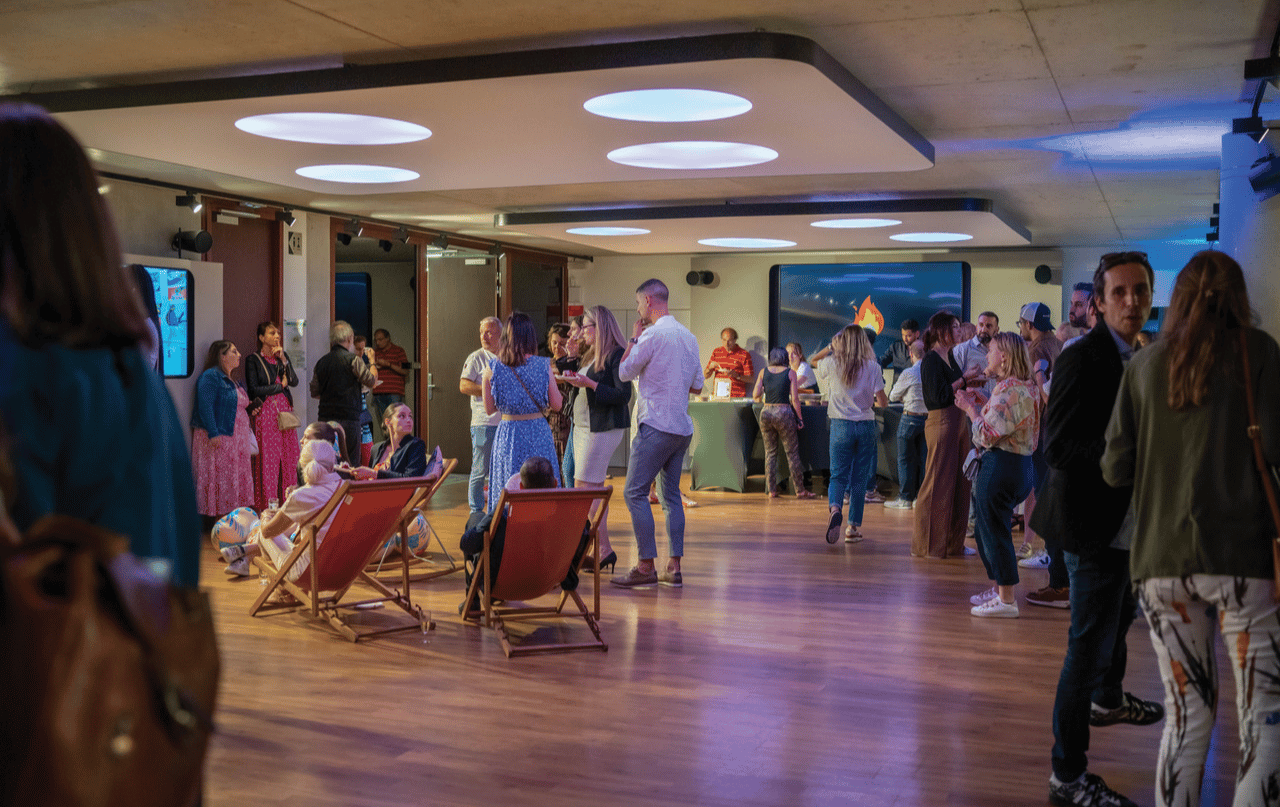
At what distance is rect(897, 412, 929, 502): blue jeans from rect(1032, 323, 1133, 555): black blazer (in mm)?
7182

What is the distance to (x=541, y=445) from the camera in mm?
6734

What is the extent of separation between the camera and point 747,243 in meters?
14.0

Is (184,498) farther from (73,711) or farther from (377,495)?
(377,495)

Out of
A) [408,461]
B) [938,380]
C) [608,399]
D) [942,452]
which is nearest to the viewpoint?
[608,399]

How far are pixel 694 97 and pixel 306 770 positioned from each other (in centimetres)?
364

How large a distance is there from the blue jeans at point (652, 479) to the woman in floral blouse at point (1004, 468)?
1.77 m

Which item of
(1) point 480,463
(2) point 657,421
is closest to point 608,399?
(2) point 657,421

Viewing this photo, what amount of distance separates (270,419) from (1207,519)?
8.71m

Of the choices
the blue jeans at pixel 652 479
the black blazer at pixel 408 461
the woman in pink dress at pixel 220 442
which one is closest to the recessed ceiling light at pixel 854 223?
the blue jeans at pixel 652 479

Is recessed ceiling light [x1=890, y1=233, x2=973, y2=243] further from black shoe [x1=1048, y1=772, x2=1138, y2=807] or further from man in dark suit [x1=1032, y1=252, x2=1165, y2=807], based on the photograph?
black shoe [x1=1048, y1=772, x2=1138, y2=807]

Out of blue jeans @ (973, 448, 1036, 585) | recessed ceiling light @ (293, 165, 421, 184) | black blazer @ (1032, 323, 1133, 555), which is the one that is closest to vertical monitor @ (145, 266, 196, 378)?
recessed ceiling light @ (293, 165, 421, 184)

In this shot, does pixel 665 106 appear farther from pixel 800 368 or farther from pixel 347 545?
pixel 800 368

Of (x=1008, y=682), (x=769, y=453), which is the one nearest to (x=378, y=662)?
(x=1008, y=682)

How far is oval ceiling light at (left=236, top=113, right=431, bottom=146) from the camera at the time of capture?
6.34 m
